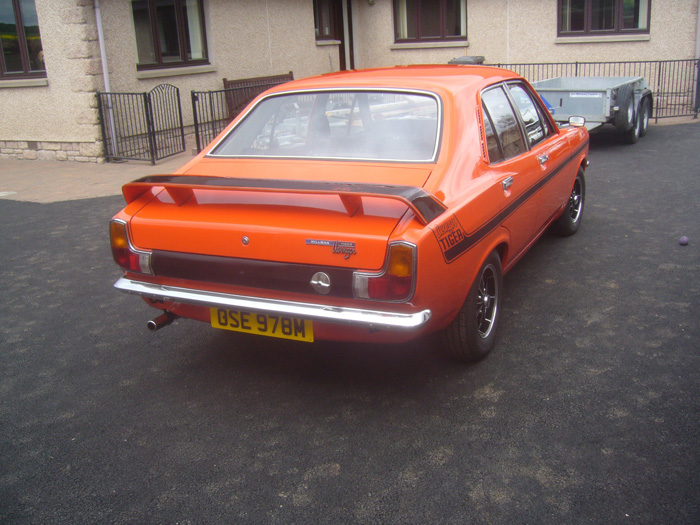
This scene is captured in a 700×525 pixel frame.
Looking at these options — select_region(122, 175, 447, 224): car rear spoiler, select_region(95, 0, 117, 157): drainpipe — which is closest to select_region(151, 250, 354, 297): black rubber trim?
select_region(122, 175, 447, 224): car rear spoiler

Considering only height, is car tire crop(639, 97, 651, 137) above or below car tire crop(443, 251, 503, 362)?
above

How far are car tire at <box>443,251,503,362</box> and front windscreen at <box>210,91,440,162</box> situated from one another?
2.53 ft

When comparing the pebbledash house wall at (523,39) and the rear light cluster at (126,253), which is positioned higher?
the pebbledash house wall at (523,39)

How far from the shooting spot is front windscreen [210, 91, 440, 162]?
3.73m

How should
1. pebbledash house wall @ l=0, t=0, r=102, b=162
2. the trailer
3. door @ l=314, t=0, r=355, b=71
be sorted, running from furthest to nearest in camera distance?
door @ l=314, t=0, r=355, b=71, pebbledash house wall @ l=0, t=0, r=102, b=162, the trailer

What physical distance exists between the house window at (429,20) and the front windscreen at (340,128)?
14.4 m

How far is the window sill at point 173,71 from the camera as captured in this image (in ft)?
39.9

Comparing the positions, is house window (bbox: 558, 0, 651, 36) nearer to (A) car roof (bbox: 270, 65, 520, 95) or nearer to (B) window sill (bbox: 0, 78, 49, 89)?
(B) window sill (bbox: 0, 78, 49, 89)

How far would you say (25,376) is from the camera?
396 cm

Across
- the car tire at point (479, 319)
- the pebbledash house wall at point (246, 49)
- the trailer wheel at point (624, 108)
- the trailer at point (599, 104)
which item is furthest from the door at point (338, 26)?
the car tire at point (479, 319)

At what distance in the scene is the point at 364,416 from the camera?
336 centimetres

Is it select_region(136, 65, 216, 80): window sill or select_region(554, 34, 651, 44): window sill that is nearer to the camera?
select_region(136, 65, 216, 80): window sill

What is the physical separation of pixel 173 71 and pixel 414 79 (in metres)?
9.90

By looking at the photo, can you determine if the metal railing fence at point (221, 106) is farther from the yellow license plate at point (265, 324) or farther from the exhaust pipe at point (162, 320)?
the yellow license plate at point (265, 324)
